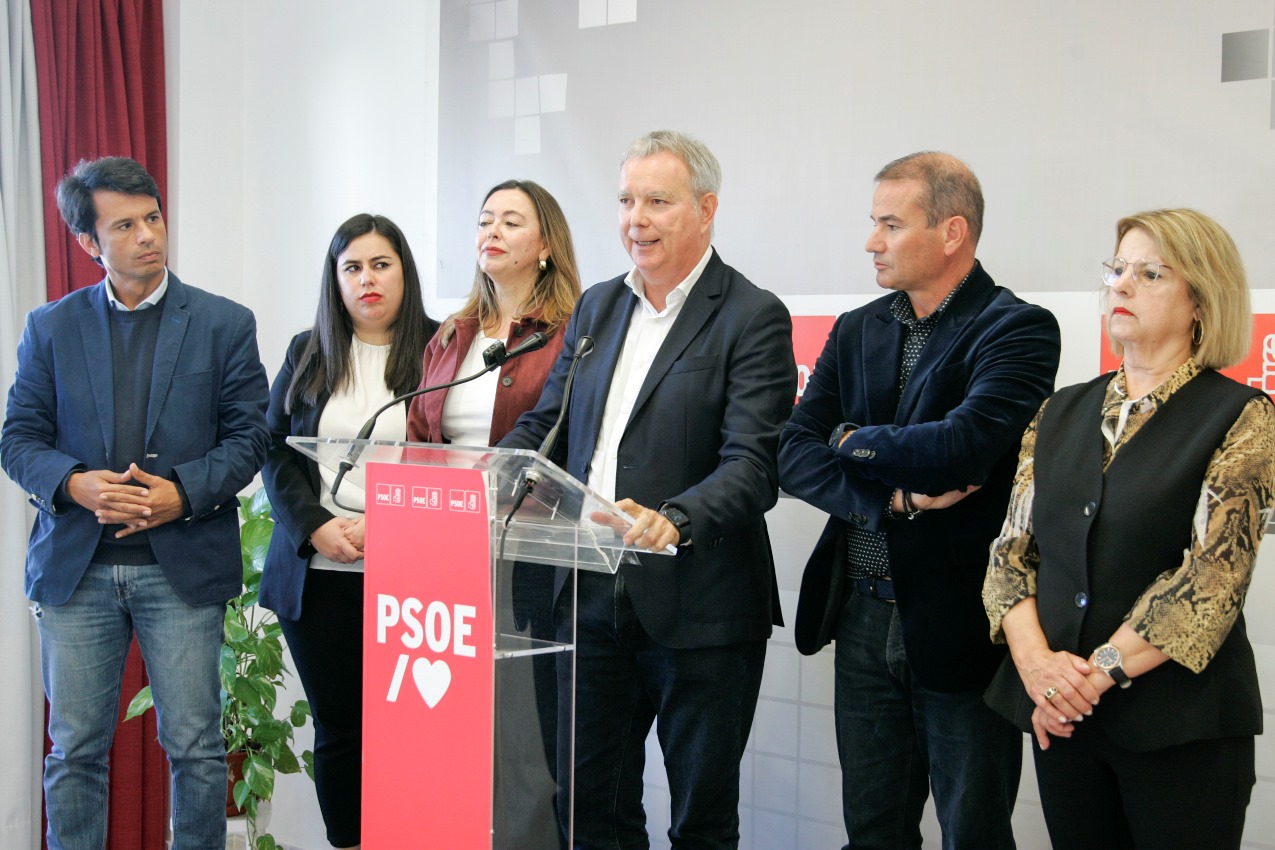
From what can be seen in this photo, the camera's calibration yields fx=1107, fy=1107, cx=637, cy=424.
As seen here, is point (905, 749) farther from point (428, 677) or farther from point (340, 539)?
point (340, 539)

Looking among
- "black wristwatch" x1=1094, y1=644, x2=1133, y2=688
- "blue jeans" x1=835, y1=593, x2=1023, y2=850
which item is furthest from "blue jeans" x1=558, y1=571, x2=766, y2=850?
"black wristwatch" x1=1094, y1=644, x2=1133, y2=688

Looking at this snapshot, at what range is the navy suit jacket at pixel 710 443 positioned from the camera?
88.0 inches

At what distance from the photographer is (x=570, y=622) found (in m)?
1.73

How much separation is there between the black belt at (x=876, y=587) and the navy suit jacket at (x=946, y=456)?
90 mm

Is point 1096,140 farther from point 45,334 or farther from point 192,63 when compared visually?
point 192,63

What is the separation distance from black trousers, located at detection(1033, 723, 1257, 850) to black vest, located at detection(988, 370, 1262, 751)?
4 cm

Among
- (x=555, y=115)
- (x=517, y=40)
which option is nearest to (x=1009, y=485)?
(x=555, y=115)

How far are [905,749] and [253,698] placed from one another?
A: 2090 millimetres

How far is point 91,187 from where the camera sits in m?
2.85

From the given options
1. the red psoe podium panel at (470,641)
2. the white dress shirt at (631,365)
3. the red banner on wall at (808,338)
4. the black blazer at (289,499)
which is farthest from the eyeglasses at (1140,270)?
the black blazer at (289,499)

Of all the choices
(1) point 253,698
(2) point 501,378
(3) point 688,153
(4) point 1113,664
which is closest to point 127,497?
(2) point 501,378

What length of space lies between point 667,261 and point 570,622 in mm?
953

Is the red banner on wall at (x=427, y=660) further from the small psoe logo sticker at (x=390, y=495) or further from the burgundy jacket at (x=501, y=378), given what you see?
the burgundy jacket at (x=501, y=378)

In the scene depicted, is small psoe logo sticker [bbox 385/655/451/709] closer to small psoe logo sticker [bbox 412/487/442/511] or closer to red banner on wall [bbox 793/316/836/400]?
small psoe logo sticker [bbox 412/487/442/511]
